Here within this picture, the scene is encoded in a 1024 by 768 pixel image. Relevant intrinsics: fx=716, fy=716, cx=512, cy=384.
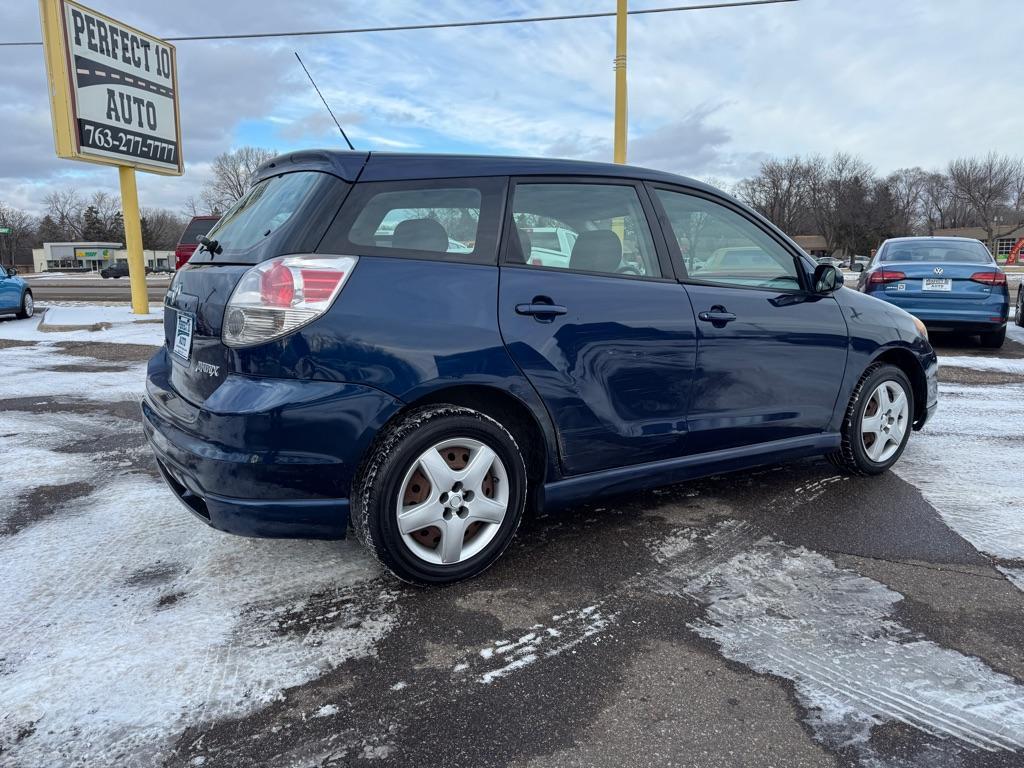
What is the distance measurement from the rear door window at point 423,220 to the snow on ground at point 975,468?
104 inches

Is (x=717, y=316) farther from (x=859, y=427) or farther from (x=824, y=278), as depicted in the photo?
(x=859, y=427)

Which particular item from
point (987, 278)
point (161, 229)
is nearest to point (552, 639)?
point (987, 278)

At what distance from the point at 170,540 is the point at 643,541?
2165mm

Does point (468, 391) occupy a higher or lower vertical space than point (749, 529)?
A: higher

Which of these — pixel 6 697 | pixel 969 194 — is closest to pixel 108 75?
pixel 6 697

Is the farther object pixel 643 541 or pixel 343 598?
pixel 643 541

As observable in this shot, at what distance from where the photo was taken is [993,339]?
962cm

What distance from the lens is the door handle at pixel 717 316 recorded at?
3324mm

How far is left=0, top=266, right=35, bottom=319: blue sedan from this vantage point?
1423cm

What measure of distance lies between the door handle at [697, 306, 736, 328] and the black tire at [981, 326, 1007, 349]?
311 inches

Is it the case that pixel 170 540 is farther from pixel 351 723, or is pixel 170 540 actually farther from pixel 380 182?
pixel 380 182

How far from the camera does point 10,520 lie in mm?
3486

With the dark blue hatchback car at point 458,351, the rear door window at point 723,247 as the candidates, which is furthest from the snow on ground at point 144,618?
the rear door window at point 723,247

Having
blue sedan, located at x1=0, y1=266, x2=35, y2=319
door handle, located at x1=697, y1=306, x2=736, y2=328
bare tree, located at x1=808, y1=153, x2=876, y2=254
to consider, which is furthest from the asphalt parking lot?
bare tree, located at x1=808, y1=153, x2=876, y2=254
